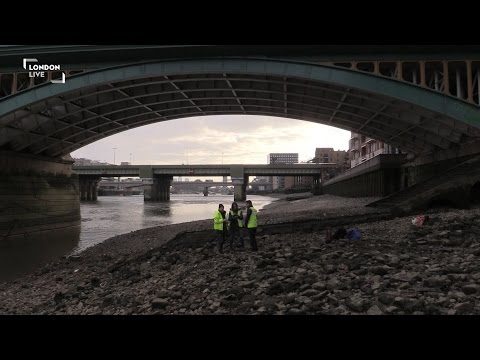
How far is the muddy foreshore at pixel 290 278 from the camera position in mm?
6156

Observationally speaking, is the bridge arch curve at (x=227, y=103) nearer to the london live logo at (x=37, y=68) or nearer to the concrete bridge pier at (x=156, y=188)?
the london live logo at (x=37, y=68)

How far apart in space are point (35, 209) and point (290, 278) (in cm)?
2805

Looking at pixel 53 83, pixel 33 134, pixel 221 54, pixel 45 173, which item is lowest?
pixel 45 173

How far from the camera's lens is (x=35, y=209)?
29.2 meters

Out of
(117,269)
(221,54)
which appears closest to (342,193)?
(221,54)

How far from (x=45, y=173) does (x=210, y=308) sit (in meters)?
31.6

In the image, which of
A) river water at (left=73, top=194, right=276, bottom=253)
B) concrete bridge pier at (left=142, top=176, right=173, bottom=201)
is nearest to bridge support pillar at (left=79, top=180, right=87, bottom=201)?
concrete bridge pier at (left=142, top=176, right=173, bottom=201)

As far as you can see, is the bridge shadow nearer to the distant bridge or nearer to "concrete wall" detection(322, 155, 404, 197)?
the distant bridge

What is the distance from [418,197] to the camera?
16.7 meters

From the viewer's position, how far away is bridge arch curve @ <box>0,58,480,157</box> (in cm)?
2233

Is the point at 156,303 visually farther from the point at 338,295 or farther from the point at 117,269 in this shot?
the point at 117,269

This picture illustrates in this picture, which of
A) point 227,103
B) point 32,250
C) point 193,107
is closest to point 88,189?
point 193,107

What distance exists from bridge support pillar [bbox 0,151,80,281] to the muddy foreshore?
8.92 m

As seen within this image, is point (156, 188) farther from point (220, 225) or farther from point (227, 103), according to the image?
point (220, 225)
